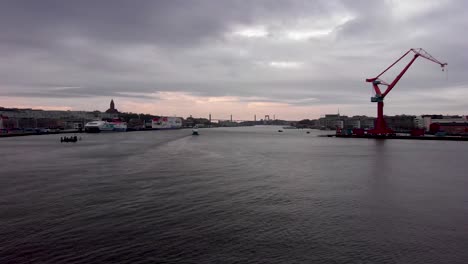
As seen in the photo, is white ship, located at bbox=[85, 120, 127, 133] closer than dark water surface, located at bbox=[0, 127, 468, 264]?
No

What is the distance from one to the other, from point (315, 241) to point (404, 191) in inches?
397

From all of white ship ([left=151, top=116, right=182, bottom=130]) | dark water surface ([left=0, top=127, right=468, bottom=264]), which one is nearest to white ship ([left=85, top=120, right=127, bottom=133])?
white ship ([left=151, top=116, right=182, bottom=130])

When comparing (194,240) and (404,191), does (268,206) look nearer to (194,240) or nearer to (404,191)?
(194,240)

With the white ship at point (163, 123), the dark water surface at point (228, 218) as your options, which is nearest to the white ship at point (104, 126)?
the white ship at point (163, 123)

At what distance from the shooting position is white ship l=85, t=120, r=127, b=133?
10225 centimetres

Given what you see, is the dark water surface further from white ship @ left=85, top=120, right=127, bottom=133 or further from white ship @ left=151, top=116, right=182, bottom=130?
white ship @ left=151, top=116, right=182, bottom=130

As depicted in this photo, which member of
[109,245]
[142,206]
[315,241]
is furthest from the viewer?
[142,206]

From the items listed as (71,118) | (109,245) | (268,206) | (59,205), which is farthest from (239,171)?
(71,118)

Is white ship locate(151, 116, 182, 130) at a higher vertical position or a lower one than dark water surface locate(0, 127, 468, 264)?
higher

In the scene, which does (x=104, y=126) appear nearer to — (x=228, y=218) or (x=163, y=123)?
(x=163, y=123)

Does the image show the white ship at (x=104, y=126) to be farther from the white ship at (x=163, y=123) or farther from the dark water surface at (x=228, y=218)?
the dark water surface at (x=228, y=218)

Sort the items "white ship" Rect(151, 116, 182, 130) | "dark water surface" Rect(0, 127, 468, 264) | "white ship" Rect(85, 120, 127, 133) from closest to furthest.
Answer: "dark water surface" Rect(0, 127, 468, 264) → "white ship" Rect(85, 120, 127, 133) → "white ship" Rect(151, 116, 182, 130)

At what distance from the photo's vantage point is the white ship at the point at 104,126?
10225cm

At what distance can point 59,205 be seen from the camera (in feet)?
43.0
